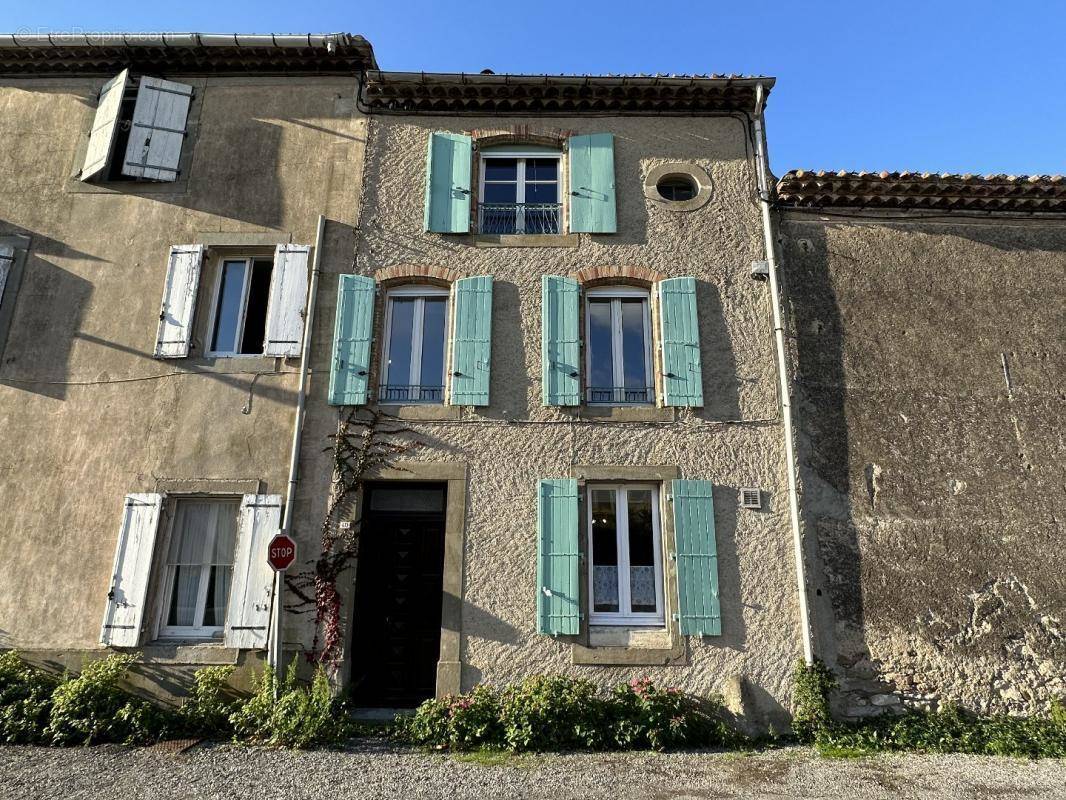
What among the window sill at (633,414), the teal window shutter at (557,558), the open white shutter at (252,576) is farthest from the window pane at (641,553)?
the open white shutter at (252,576)

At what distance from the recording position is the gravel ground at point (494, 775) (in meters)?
5.13

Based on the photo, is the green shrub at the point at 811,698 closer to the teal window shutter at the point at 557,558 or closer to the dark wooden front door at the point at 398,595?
the teal window shutter at the point at 557,558

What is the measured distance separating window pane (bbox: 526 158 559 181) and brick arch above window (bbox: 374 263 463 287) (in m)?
1.76

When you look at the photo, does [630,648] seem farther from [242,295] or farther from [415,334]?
[242,295]

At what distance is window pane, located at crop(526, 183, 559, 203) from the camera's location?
337 inches

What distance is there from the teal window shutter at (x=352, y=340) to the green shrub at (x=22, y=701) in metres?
3.63

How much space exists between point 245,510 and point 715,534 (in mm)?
4771

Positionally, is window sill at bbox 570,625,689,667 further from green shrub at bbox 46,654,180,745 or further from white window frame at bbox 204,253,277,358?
white window frame at bbox 204,253,277,358

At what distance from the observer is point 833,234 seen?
323 inches

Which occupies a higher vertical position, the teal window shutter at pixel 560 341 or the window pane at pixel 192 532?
the teal window shutter at pixel 560 341

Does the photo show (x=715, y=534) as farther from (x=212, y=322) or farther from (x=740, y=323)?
(x=212, y=322)

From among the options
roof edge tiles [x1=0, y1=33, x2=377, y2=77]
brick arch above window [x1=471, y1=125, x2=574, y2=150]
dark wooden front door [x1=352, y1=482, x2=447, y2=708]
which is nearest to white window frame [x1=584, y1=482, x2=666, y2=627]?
dark wooden front door [x1=352, y1=482, x2=447, y2=708]

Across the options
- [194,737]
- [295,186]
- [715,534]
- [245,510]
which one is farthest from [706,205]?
[194,737]

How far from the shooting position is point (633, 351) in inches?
311
